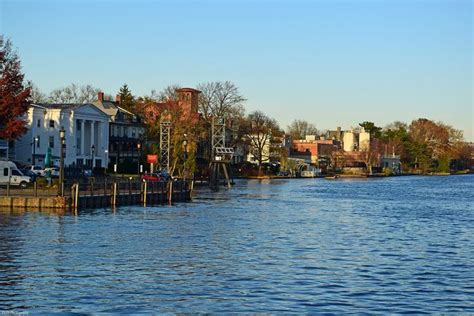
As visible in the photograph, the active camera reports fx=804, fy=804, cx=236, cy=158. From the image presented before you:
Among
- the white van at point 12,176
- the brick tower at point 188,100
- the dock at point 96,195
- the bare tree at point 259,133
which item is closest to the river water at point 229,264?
the dock at point 96,195

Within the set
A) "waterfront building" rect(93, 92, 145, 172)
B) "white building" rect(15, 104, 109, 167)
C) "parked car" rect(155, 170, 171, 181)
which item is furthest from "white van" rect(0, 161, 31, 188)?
"waterfront building" rect(93, 92, 145, 172)

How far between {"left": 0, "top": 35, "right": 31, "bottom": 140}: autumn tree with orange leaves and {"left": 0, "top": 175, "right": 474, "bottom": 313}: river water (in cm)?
1857

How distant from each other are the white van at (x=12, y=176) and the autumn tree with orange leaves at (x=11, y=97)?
263cm

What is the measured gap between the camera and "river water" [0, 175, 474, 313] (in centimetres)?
2478

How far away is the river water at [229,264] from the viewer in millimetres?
24781

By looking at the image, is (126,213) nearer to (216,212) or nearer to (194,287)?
(216,212)

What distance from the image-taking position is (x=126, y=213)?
184ft

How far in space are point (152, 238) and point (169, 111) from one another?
237 ft

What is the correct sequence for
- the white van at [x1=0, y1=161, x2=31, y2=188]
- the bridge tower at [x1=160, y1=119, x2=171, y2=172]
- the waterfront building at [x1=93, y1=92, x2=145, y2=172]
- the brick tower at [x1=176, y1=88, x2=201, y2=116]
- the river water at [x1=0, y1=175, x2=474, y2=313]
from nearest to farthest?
the river water at [x1=0, y1=175, x2=474, y2=313] → the white van at [x1=0, y1=161, x2=31, y2=188] → the bridge tower at [x1=160, y1=119, x2=171, y2=172] → the brick tower at [x1=176, y1=88, x2=201, y2=116] → the waterfront building at [x1=93, y1=92, x2=145, y2=172]

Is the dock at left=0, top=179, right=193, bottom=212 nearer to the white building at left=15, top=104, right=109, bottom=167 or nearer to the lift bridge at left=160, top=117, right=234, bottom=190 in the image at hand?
the lift bridge at left=160, top=117, right=234, bottom=190

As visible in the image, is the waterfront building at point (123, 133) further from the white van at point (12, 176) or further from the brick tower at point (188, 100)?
the white van at point (12, 176)

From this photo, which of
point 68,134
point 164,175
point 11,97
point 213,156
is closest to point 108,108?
point 68,134

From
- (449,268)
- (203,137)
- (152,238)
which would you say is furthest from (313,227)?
(203,137)

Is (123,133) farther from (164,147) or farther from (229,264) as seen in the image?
(229,264)
